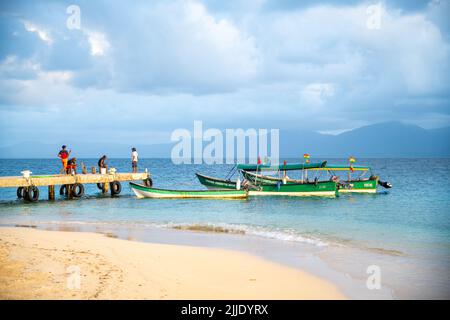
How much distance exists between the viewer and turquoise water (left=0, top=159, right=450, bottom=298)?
50.3 ft

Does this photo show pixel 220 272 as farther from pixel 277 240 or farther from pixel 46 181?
pixel 46 181

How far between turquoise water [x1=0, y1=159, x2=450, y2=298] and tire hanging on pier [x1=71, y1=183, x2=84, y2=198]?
168 cm

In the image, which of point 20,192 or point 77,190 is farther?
point 77,190

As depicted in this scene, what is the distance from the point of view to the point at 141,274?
11.1m

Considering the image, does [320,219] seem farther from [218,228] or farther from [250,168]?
[250,168]

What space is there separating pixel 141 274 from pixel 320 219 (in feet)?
52.7

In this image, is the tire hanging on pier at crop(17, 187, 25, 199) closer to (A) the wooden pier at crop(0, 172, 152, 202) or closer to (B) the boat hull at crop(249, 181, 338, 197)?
(A) the wooden pier at crop(0, 172, 152, 202)

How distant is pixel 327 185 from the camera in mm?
37344

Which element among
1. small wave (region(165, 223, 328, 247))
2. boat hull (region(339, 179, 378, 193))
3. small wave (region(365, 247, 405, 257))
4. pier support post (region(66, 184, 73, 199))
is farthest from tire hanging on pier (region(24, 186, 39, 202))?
boat hull (region(339, 179, 378, 193))

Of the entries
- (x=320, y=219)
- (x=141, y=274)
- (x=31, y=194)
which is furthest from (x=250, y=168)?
(x=141, y=274)

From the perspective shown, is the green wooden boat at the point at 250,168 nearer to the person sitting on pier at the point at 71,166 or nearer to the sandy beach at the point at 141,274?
the person sitting on pier at the point at 71,166

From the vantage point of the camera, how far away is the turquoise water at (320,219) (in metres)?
15.3
